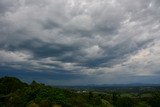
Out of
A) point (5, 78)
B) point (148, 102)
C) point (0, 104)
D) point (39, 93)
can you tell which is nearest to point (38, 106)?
point (39, 93)

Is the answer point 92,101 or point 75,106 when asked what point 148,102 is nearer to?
point 92,101

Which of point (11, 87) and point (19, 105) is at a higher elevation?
point (11, 87)

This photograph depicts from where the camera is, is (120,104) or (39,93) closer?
(39,93)

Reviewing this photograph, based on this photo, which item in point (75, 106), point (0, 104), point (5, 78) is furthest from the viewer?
point (5, 78)

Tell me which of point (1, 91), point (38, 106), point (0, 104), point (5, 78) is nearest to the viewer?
point (38, 106)

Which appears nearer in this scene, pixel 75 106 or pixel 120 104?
pixel 75 106

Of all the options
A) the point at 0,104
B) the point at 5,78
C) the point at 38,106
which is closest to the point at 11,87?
the point at 5,78

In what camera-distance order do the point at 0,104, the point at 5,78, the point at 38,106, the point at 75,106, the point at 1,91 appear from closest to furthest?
1. the point at 38,106
2. the point at 75,106
3. the point at 0,104
4. the point at 1,91
5. the point at 5,78

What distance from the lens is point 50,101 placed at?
72812 mm

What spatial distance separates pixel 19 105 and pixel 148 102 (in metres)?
53.4

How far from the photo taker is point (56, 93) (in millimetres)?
78750

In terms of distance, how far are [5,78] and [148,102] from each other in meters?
68.7

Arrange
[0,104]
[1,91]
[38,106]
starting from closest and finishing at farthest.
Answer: [38,106], [0,104], [1,91]

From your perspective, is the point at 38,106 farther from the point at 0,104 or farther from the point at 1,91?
the point at 1,91
